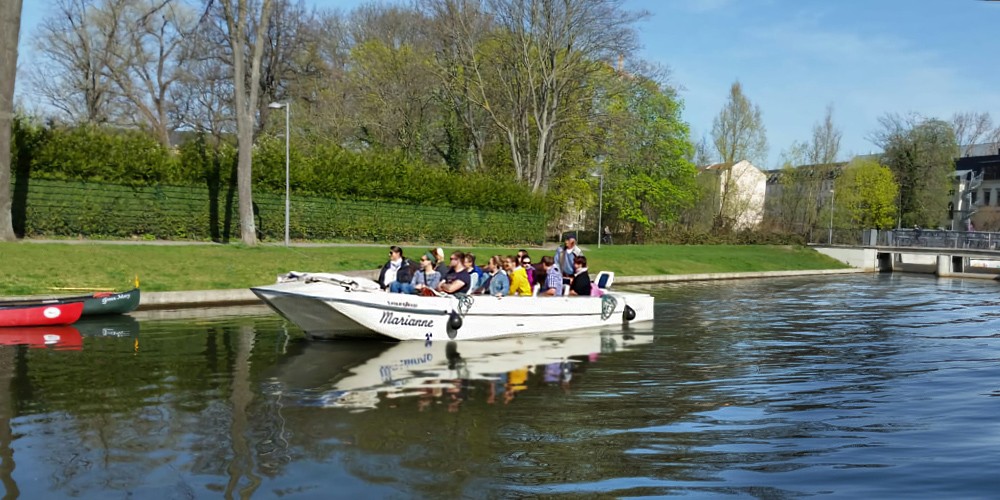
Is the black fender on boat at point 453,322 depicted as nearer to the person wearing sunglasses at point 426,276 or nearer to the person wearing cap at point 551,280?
the person wearing sunglasses at point 426,276

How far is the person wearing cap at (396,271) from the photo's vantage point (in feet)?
54.9

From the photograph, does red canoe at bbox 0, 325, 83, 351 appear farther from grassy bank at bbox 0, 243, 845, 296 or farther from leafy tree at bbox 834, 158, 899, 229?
leafy tree at bbox 834, 158, 899, 229

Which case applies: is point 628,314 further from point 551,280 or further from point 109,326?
point 109,326

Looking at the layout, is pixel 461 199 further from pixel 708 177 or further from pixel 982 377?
pixel 708 177

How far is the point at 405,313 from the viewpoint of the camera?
15406 mm

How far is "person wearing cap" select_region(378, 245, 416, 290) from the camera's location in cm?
1673

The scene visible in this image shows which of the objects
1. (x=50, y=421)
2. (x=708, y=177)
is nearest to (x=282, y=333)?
(x=50, y=421)

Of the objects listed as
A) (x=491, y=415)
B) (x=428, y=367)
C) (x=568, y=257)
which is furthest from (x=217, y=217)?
(x=491, y=415)

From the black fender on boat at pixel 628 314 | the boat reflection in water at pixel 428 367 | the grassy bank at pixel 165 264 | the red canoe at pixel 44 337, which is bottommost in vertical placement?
the boat reflection in water at pixel 428 367

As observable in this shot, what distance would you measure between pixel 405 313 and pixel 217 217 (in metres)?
19.1

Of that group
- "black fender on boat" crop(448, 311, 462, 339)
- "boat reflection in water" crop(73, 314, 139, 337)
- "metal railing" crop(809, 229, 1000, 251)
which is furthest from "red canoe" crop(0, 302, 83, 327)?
"metal railing" crop(809, 229, 1000, 251)

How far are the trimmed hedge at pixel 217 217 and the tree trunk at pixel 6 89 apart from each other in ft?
6.83

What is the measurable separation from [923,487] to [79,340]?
13780mm

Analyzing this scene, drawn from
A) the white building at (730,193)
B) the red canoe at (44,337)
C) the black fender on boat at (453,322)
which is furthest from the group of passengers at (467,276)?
the white building at (730,193)
